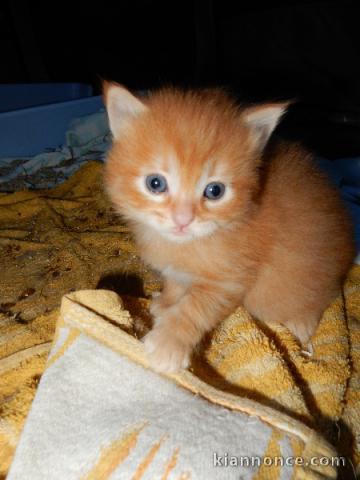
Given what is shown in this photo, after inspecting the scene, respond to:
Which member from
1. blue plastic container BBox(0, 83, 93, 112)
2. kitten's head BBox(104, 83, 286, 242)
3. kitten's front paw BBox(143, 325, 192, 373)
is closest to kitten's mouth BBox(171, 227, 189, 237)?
kitten's head BBox(104, 83, 286, 242)

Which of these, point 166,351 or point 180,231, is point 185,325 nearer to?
point 166,351

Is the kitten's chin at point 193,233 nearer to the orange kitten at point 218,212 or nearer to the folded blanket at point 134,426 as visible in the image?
the orange kitten at point 218,212

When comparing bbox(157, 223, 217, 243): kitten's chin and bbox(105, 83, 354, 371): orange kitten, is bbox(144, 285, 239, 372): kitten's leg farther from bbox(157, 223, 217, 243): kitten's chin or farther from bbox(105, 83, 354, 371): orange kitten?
bbox(157, 223, 217, 243): kitten's chin

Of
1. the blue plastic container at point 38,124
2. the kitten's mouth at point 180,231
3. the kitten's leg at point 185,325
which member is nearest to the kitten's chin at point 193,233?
the kitten's mouth at point 180,231

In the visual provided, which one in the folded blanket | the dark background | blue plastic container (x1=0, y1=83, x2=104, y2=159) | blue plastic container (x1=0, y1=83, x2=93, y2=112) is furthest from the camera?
blue plastic container (x1=0, y1=83, x2=93, y2=112)

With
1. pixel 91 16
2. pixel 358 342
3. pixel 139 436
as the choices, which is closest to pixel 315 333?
pixel 358 342

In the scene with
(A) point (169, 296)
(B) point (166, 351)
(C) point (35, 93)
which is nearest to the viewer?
(B) point (166, 351)

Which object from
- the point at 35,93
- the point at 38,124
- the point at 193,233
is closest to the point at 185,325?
the point at 193,233
